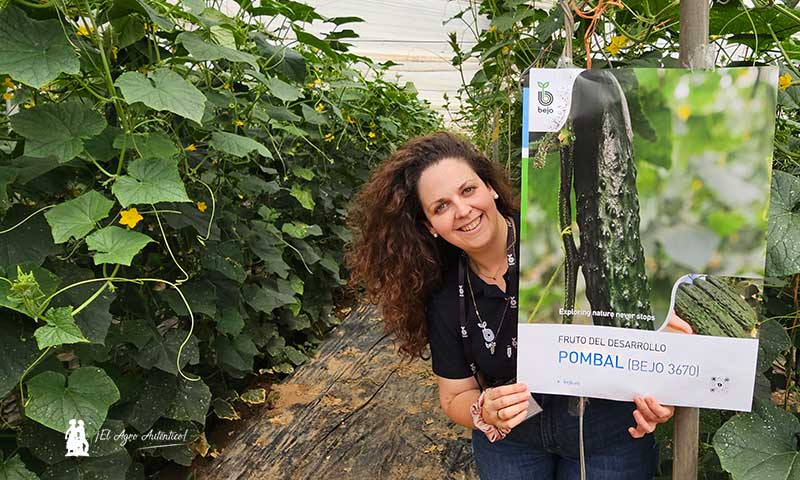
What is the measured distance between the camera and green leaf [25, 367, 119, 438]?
0.99 metres

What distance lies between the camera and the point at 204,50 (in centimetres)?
109

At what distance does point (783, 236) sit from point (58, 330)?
0.99 metres

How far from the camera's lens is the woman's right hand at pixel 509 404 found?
77cm

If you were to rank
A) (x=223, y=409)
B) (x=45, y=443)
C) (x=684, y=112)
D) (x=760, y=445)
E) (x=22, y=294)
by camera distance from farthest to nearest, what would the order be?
(x=223, y=409) → (x=45, y=443) → (x=22, y=294) → (x=760, y=445) → (x=684, y=112)

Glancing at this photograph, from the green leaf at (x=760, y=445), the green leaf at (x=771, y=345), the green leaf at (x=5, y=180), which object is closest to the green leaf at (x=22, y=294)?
the green leaf at (x=5, y=180)

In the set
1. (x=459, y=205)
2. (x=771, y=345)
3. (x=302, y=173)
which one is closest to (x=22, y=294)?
(x=459, y=205)

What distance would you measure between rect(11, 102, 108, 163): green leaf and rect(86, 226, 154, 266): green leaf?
0.15 m

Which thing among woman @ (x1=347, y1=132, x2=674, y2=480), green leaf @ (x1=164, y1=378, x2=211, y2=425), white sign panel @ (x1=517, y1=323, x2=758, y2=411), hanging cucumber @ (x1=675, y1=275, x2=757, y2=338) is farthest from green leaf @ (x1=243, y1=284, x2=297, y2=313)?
hanging cucumber @ (x1=675, y1=275, x2=757, y2=338)

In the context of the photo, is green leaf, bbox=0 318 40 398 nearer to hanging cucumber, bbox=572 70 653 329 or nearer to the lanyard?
the lanyard

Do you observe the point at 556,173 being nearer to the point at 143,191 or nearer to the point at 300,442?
the point at 143,191

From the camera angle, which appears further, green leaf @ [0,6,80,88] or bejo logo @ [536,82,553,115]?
green leaf @ [0,6,80,88]

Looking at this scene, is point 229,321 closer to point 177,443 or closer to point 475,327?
point 177,443

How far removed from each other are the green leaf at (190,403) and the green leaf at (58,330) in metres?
0.69

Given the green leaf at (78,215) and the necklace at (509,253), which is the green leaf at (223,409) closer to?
the green leaf at (78,215)
